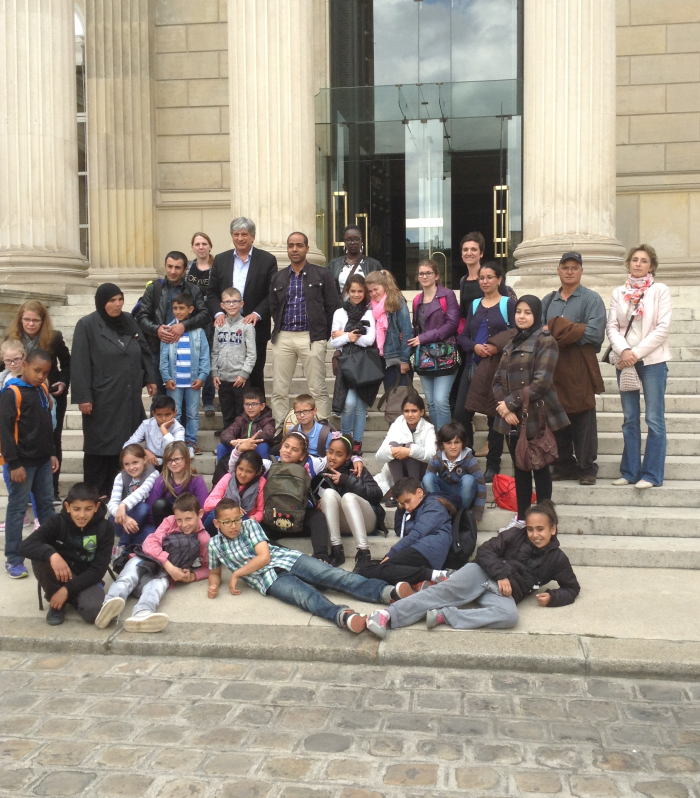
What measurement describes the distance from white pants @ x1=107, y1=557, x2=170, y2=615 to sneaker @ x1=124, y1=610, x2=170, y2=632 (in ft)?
0.54

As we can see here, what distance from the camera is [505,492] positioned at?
8.19m

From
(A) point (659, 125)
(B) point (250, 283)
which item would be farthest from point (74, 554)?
(A) point (659, 125)

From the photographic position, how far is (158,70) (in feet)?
54.3

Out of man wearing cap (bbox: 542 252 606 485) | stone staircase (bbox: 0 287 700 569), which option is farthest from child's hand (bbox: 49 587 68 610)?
man wearing cap (bbox: 542 252 606 485)

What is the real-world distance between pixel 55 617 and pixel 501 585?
302 centimetres

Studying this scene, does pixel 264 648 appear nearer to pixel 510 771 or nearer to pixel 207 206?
pixel 510 771

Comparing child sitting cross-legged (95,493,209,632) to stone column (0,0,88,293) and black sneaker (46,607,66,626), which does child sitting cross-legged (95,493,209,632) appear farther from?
stone column (0,0,88,293)

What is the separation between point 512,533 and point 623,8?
11731 mm

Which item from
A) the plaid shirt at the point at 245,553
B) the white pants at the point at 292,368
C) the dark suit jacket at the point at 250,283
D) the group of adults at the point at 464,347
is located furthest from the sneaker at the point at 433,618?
the dark suit jacket at the point at 250,283

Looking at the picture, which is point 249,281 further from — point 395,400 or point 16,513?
point 16,513

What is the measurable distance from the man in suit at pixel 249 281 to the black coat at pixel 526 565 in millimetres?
3571

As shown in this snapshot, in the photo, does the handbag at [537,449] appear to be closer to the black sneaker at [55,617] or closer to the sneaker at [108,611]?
the sneaker at [108,611]

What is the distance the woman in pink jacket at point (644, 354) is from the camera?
824 centimetres

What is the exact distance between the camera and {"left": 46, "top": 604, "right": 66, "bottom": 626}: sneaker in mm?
6531
